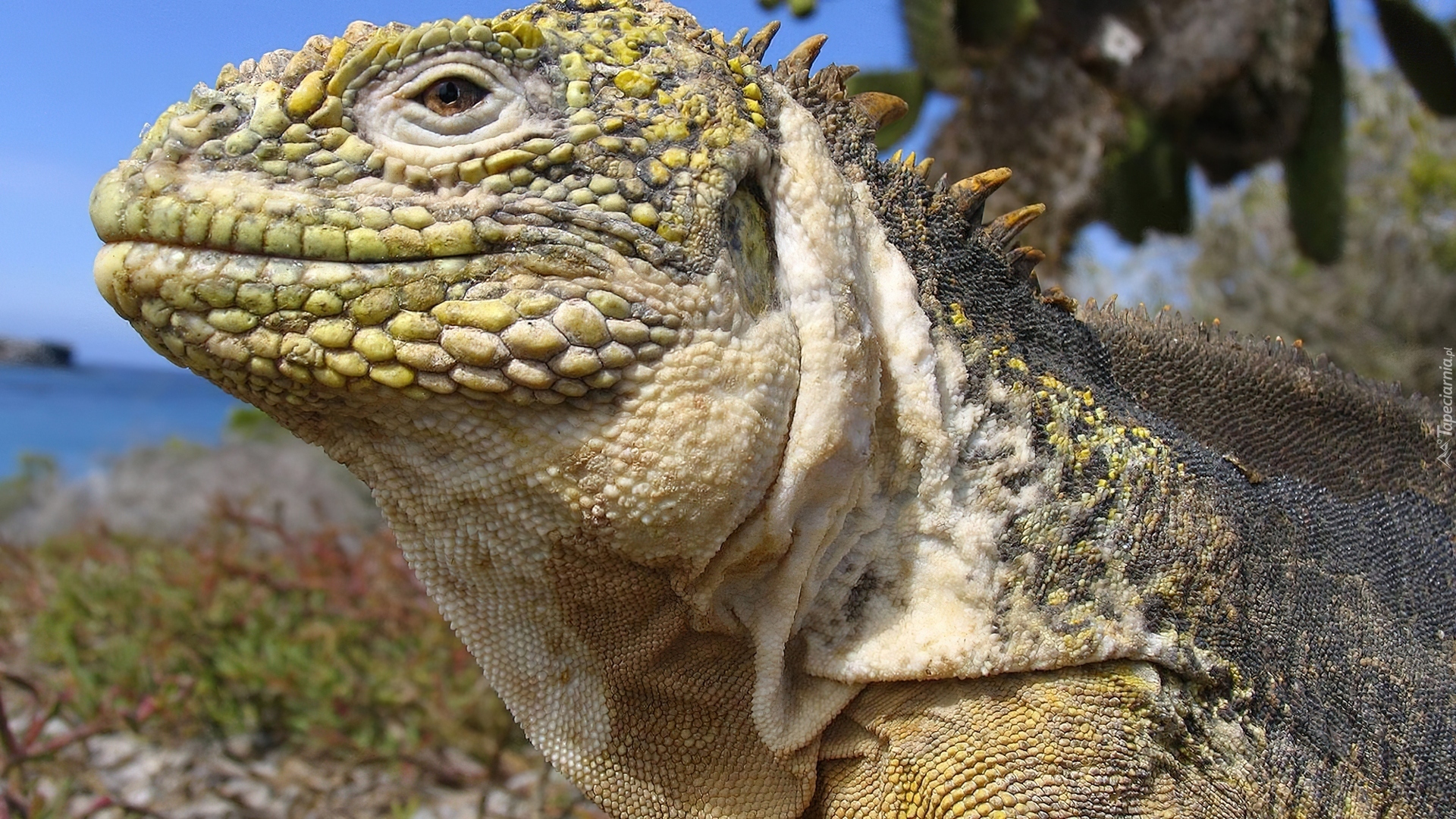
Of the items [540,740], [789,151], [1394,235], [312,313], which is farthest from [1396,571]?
[1394,235]

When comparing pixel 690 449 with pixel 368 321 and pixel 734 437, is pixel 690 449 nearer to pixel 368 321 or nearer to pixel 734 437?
pixel 734 437

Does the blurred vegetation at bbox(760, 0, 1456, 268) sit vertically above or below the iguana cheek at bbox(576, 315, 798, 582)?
below

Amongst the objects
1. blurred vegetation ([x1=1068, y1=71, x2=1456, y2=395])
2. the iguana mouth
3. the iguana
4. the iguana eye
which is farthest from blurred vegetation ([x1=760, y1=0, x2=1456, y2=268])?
the iguana mouth

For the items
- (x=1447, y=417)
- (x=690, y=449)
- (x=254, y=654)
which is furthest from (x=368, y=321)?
(x=254, y=654)

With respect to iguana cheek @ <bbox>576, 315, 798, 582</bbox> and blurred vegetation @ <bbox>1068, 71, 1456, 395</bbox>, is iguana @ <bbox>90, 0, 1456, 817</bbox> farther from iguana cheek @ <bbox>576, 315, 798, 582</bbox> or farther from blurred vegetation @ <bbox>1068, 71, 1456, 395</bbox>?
blurred vegetation @ <bbox>1068, 71, 1456, 395</bbox>

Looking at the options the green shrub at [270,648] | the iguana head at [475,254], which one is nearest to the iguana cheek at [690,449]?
the iguana head at [475,254]

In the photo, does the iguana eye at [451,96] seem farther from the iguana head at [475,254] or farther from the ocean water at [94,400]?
the ocean water at [94,400]
